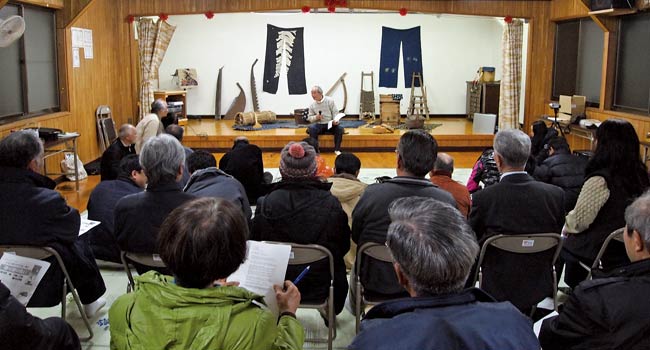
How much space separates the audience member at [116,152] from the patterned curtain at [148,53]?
167 inches

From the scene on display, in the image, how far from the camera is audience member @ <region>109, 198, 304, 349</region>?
61.2 inches

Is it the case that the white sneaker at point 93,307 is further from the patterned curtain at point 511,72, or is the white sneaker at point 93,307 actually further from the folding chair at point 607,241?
the patterned curtain at point 511,72

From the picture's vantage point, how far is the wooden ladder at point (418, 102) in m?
12.6

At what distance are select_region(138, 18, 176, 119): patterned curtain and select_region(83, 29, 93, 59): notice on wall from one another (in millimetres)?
1382

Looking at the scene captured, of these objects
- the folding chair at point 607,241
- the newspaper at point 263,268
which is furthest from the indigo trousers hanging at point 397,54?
the newspaper at point 263,268

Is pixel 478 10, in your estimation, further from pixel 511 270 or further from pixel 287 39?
pixel 511 270

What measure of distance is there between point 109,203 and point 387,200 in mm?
2032

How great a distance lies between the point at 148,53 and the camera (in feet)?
34.6

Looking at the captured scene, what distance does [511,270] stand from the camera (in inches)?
122

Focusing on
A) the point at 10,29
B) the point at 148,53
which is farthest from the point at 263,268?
the point at 148,53

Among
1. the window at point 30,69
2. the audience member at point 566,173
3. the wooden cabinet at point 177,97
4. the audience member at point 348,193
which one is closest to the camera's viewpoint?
the audience member at point 348,193

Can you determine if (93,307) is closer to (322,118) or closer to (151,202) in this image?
(151,202)

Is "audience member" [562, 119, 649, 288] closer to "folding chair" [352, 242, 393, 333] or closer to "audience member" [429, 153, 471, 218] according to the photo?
"audience member" [429, 153, 471, 218]

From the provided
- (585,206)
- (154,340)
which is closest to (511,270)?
(585,206)
